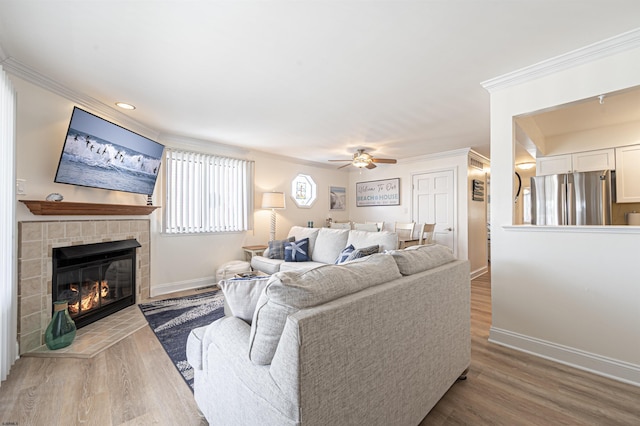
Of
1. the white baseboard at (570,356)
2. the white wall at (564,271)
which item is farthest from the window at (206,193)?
the white baseboard at (570,356)

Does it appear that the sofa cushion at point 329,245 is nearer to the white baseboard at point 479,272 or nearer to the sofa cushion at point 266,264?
the sofa cushion at point 266,264

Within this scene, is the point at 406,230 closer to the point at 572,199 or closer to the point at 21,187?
the point at 572,199

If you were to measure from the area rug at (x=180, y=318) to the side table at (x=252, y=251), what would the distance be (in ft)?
2.80

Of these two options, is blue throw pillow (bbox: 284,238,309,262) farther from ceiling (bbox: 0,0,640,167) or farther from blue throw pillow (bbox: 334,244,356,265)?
ceiling (bbox: 0,0,640,167)

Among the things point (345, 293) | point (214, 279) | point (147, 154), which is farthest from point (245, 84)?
point (214, 279)

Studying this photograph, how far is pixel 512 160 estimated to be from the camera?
2.38 meters

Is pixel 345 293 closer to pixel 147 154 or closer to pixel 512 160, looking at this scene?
pixel 512 160

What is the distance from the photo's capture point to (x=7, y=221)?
1.97 metres

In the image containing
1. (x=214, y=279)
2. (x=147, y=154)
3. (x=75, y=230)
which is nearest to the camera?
(x=75, y=230)

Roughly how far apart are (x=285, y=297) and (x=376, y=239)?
8.41ft

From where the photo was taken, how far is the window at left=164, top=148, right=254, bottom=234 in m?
4.01

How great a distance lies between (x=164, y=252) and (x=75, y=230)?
4.30 feet

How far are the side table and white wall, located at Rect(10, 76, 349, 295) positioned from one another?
0.10m

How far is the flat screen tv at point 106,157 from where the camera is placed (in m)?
2.53
